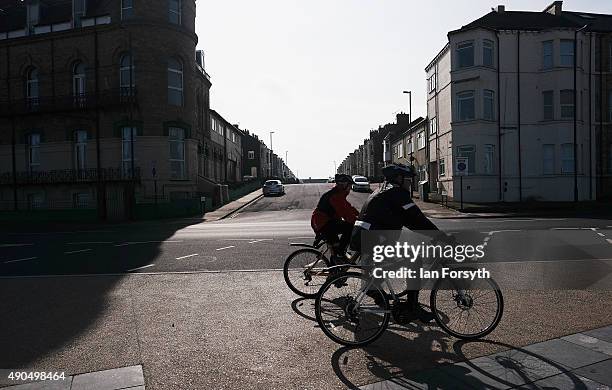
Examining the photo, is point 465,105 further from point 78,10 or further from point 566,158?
point 78,10

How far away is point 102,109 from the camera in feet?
110

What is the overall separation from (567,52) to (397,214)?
3366 cm

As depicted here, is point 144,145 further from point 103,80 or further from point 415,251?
point 415,251

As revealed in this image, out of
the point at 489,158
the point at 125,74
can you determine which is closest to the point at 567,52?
the point at 489,158

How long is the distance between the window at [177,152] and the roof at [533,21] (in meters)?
20.2

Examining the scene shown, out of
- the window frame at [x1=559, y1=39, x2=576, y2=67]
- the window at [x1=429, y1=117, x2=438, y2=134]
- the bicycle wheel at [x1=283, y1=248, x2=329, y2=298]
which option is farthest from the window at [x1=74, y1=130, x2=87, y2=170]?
the window frame at [x1=559, y1=39, x2=576, y2=67]

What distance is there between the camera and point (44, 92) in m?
35.6

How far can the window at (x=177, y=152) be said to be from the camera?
3372 cm

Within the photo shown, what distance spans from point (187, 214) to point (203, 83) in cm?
1861

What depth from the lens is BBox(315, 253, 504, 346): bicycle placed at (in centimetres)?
520

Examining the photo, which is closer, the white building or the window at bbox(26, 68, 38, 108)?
the white building

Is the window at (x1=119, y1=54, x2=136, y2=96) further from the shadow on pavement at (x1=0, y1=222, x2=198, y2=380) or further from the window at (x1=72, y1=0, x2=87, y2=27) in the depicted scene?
the shadow on pavement at (x1=0, y1=222, x2=198, y2=380)

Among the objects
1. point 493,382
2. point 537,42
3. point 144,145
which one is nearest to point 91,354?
point 493,382

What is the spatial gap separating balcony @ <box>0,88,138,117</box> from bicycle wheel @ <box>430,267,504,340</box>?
102ft
